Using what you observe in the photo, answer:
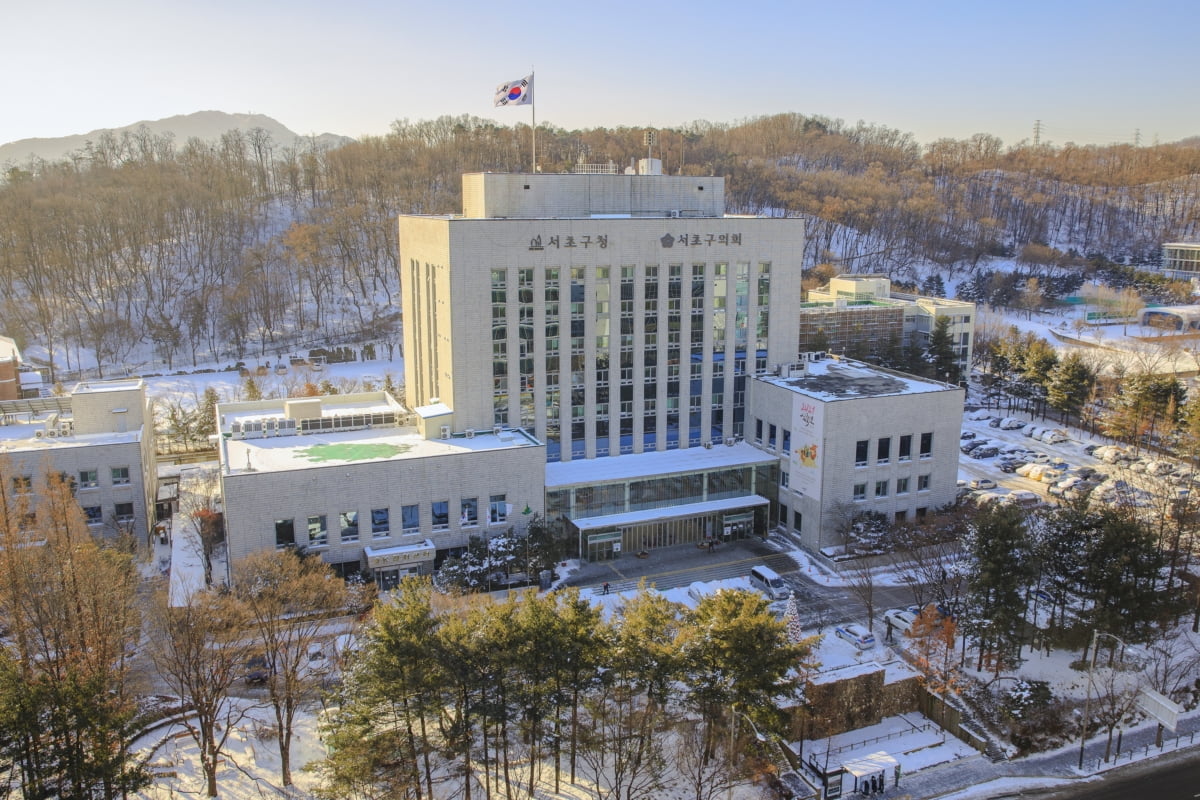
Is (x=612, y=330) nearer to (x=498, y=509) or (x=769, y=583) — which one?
(x=498, y=509)

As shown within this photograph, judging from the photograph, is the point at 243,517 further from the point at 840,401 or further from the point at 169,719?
the point at 840,401

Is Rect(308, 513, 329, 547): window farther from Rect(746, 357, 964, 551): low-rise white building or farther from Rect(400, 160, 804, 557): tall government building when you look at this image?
Rect(746, 357, 964, 551): low-rise white building

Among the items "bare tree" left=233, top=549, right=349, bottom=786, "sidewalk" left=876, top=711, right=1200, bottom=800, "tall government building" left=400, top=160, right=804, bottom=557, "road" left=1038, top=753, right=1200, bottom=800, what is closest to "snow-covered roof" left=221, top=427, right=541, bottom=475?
"tall government building" left=400, top=160, right=804, bottom=557

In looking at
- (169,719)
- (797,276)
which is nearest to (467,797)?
(169,719)

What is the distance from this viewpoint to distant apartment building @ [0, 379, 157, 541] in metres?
35.1

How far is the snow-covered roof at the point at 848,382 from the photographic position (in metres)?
39.2

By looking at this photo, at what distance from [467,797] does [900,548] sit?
2252 centimetres

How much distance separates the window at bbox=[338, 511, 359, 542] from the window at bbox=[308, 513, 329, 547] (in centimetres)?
62

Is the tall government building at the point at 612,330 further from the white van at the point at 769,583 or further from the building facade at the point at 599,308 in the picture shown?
the white van at the point at 769,583

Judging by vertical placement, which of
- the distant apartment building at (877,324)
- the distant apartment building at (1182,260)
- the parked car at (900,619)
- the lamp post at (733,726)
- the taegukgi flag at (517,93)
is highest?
the taegukgi flag at (517,93)

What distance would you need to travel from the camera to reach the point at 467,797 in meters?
22.2

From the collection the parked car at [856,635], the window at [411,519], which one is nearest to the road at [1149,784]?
the parked car at [856,635]

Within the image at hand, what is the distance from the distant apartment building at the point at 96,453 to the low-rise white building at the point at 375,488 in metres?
4.33

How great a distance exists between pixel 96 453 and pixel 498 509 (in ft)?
56.2
